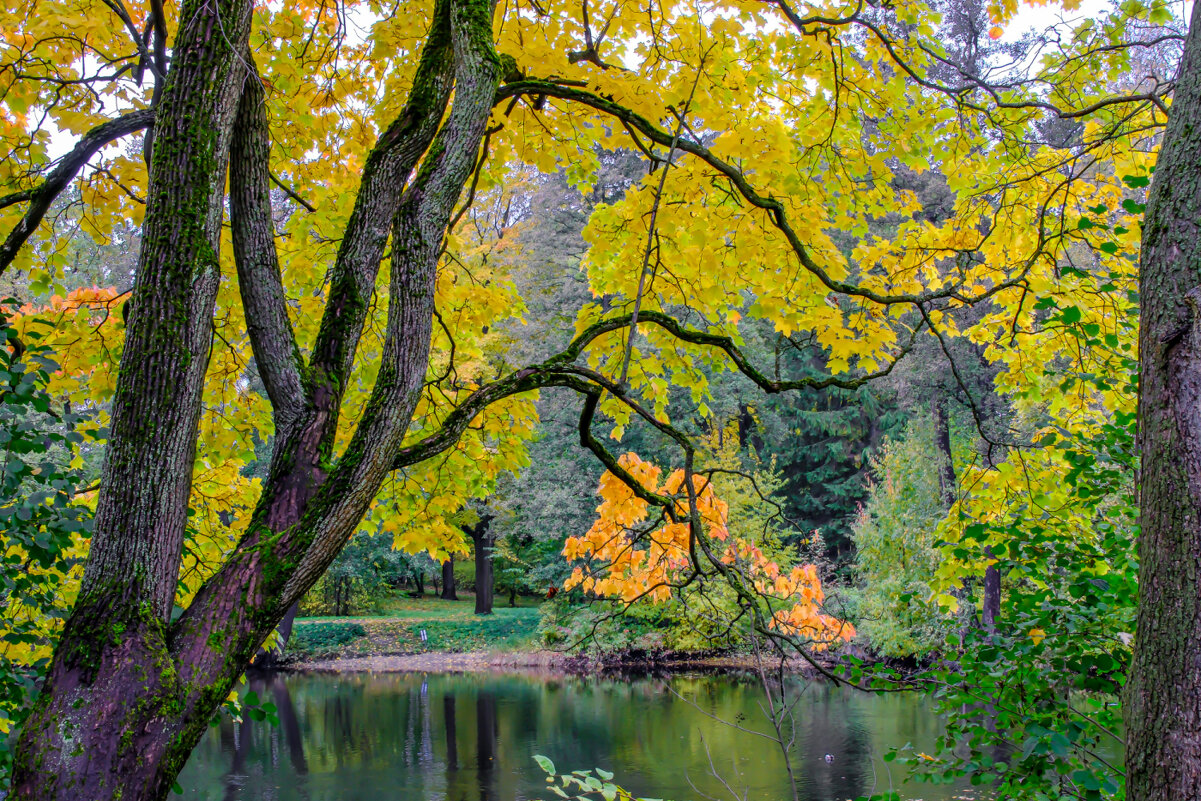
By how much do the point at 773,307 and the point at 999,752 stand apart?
361 inches

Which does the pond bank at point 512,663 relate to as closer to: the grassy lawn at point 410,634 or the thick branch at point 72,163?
the grassy lawn at point 410,634

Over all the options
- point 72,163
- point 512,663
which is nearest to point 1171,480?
point 72,163

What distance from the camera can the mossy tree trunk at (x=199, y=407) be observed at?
159 centimetres

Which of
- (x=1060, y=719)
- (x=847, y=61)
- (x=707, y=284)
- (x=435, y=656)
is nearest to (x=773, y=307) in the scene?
(x=707, y=284)

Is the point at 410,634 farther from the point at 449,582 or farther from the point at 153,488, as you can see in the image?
the point at 153,488

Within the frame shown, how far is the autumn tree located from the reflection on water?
5483 millimetres

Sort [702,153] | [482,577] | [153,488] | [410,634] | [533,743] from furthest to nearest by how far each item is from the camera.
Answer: [482,577] < [410,634] < [533,743] < [702,153] < [153,488]

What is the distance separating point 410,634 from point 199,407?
20.0 m

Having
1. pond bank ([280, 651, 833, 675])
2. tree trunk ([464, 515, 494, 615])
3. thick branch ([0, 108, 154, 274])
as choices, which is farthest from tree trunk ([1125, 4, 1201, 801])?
tree trunk ([464, 515, 494, 615])

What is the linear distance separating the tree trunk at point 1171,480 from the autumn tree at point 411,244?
83cm

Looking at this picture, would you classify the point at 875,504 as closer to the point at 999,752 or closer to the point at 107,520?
the point at 999,752

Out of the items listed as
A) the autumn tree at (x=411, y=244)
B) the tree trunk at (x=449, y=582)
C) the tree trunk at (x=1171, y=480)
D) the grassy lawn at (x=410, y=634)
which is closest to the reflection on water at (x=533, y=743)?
the grassy lawn at (x=410, y=634)

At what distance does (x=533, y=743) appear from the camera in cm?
1153

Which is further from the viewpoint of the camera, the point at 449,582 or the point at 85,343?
the point at 449,582
